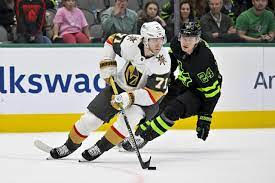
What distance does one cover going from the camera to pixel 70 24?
732cm

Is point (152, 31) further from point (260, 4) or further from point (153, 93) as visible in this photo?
point (260, 4)

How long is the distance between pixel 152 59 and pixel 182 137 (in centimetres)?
177

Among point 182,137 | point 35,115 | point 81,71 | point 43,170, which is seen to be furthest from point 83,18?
point 43,170

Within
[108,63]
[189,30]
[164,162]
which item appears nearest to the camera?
[108,63]

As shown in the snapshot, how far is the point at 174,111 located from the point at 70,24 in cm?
195

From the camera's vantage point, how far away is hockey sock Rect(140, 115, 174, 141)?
5777mm

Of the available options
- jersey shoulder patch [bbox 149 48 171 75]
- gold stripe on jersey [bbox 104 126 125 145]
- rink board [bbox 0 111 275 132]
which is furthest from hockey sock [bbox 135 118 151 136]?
rink board [bbox 0 111 275 132]

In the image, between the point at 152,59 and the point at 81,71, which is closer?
the point at 152,59

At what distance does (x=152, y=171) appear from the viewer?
4.98 metres

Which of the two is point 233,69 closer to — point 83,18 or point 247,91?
point 247,91

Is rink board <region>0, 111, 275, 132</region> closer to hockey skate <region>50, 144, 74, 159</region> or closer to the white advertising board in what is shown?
the white advertising board

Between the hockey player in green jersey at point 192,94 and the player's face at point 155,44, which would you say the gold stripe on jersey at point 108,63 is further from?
the hockey player in green jersey at point 192,94

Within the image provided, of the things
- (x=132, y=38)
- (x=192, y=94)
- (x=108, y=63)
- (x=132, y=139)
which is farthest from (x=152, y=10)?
(x=132, y=139)

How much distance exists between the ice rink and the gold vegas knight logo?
0.56 meters
